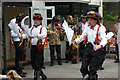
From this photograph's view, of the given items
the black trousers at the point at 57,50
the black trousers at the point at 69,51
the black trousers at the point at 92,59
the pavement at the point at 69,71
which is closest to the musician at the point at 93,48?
the black trousers at the point at 92,59

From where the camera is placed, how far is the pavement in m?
9.34

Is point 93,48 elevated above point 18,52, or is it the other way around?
point 93,48

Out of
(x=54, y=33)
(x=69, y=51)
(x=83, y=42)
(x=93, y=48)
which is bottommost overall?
(x=69, y=51)

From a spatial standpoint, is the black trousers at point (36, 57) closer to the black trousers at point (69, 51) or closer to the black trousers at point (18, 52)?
A: the black trousers at point (18, 52)

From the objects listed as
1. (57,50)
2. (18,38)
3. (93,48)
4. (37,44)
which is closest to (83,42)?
(93,48)

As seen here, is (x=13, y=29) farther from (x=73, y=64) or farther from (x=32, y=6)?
(x=73, y=64)

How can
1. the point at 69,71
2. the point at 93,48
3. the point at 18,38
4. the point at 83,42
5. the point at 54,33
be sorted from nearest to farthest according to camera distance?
1. the point at 93,48
2. the point at 83,42
3. the point at 18,38
4. the point at 69,71
5. the point at 54,33

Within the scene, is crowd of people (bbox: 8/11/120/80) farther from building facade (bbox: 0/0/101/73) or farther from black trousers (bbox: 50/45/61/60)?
black trousers (bbox: 50/45/61/60)

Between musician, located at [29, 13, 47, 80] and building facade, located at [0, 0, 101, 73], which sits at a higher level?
building facade, located at [0, 0, 101, 73]

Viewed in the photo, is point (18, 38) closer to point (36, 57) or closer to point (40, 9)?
point (36, 57)

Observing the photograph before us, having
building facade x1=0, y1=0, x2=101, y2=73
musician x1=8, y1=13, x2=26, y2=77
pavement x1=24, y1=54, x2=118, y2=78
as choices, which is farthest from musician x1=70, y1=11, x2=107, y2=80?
building facade x1=0, y1=0, x2=101, y2=73

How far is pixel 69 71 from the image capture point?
10125 millimetres

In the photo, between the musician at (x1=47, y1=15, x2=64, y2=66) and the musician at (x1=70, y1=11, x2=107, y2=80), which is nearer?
the musician at (x1=70, y1=11, x2=107, y2=80)

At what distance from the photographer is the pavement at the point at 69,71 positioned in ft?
30.6
